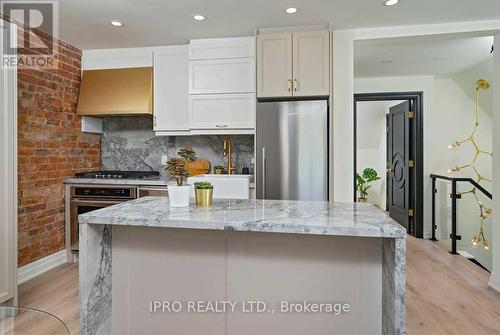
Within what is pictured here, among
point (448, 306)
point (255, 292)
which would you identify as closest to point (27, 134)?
point (255, 292)

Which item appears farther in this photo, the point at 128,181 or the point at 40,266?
the point at 128,181

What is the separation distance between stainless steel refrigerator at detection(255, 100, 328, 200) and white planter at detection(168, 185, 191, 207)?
55.9 inches

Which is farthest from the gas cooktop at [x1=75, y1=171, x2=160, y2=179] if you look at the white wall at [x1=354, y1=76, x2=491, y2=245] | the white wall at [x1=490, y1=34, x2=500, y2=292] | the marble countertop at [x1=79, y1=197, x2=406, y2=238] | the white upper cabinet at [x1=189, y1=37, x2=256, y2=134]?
the white wall at [x1=490, y1=34, x2=500, y2=292]

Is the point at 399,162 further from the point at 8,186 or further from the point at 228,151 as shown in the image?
the point at 8,186

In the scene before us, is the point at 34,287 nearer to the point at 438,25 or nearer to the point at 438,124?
the point at 438,25

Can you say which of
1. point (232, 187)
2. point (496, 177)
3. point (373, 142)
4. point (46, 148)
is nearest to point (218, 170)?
point (232, 187)

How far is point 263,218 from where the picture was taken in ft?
4.63

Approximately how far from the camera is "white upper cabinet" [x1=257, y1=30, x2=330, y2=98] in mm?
2951

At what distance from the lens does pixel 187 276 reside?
1642mm

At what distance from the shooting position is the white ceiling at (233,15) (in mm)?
2537

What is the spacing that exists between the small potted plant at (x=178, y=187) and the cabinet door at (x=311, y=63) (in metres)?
1.71

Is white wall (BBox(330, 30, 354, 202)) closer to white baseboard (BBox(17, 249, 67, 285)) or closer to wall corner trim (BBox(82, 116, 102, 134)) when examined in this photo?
wall corner trim (BBox(82, 116, 102, 134))

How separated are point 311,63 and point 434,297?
2398mm

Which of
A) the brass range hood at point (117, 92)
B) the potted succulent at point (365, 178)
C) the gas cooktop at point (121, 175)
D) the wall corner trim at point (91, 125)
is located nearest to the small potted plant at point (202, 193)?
the gas cooktop at point (121, 175)
